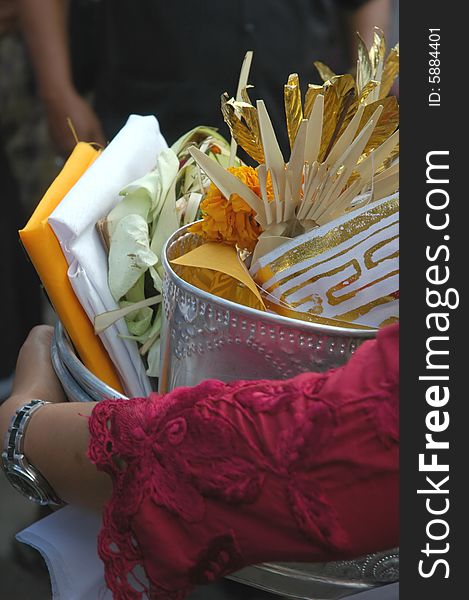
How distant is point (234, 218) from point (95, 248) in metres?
0.20

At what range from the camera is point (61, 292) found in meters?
0.92

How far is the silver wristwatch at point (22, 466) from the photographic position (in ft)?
2.71

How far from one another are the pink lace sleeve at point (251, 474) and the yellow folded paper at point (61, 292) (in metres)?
0.23

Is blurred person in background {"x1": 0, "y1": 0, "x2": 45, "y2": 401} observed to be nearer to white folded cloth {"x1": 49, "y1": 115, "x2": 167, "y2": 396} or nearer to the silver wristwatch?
white folded cloth {"x1": 49, "y1": 115, "x2": 167, "y2": 396}

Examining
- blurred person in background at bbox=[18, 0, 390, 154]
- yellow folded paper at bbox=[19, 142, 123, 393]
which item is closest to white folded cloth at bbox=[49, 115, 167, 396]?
yellow folded paper at bbox=[19, 142, 123, 393]

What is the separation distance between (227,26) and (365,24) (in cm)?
43

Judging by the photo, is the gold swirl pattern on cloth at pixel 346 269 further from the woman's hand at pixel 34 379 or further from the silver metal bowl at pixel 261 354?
the woman's hand at pixel 34 379

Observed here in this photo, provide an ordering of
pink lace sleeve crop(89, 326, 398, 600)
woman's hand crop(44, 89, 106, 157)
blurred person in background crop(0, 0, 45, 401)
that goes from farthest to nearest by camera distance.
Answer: blurred person in background crop(0, 0, 45, 401)
woman's hand crop(44, 89, 106, 157)
pink lace sleeve crop(89, 326, 398, 600)

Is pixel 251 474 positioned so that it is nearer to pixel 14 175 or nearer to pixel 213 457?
pixel 213 457

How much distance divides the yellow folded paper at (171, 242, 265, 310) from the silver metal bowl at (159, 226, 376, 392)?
0.02 meters

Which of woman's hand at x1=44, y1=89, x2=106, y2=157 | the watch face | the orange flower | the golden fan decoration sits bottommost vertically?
the watch face

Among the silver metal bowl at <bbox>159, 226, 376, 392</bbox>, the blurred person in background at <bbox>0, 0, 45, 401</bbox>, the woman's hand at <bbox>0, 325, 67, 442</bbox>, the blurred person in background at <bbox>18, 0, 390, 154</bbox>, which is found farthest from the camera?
the blurred person in background at <bbox>0, 0, 45, 401</bbox>

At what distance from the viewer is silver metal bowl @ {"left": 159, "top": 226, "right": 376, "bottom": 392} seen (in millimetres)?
756

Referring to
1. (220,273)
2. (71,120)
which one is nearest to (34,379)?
(220,273)
